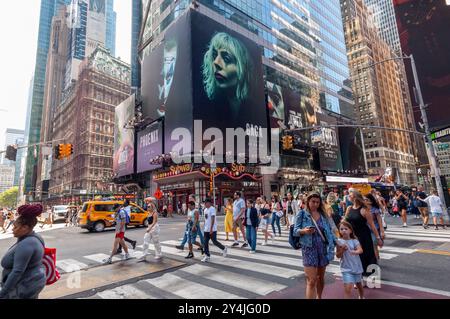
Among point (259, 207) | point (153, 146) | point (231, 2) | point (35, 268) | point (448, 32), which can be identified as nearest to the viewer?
point (35, 268)

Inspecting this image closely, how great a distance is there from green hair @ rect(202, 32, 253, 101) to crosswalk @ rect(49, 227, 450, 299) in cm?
3131

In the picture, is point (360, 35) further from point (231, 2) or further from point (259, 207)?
point (259, 207)

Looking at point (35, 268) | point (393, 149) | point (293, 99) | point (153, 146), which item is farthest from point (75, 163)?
point (393, 149)

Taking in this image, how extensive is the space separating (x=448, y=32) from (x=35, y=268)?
46.9 m

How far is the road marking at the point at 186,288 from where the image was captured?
480 cm

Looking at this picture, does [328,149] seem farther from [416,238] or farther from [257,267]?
[257,267]

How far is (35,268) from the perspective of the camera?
116 inches

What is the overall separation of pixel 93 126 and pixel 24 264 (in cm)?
8260

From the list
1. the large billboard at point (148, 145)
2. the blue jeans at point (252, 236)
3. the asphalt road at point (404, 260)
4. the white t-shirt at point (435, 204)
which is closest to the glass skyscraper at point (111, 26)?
the large billboard at point (148, 145)

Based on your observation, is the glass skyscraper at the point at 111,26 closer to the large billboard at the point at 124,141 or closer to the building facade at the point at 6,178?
the large billboard at the point at 124,141

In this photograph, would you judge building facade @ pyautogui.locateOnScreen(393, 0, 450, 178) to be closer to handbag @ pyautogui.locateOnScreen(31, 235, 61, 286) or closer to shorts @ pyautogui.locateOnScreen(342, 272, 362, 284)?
shorts @ pyautogui.locateOnScreen(342, 272, 362, 284)

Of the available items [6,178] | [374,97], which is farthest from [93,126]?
[6,178]

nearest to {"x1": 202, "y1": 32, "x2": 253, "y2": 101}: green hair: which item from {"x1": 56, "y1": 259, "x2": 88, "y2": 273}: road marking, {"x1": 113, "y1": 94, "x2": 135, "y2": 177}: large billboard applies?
{"x1": 113, "y1": 94, "x2": 135, "y2": 177}: large billboard

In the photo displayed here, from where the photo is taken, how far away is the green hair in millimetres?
37625
